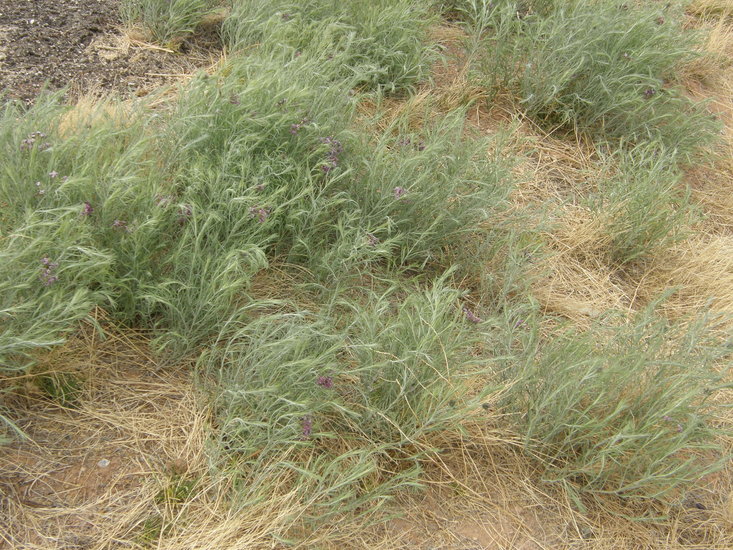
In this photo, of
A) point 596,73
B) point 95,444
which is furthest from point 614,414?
point 596,73

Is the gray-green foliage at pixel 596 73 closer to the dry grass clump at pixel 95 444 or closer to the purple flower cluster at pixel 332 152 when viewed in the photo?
the purple flower cluster at pixel 332 152

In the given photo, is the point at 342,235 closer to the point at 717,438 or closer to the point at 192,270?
the point at 192,270

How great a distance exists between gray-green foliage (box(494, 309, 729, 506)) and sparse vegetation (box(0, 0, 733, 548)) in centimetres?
1

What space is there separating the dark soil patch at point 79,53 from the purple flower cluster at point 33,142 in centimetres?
69

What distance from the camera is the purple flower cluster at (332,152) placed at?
2857 millimetres

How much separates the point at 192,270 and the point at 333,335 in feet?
1.76

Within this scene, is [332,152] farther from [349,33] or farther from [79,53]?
[79,53]

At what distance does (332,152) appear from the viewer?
2918 millimetres

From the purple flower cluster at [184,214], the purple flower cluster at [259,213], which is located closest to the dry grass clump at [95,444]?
the purple flower cluster at [184,214]

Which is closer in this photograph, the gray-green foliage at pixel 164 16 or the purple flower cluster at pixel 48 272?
the purple flower cluster at pixel 48 272

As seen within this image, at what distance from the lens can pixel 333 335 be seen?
Result: 2.32 meters

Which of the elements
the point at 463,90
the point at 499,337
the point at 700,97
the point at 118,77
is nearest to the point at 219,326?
the point at 499,337

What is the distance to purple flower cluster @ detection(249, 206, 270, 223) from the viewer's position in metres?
2.52

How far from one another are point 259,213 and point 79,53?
1.67 m
